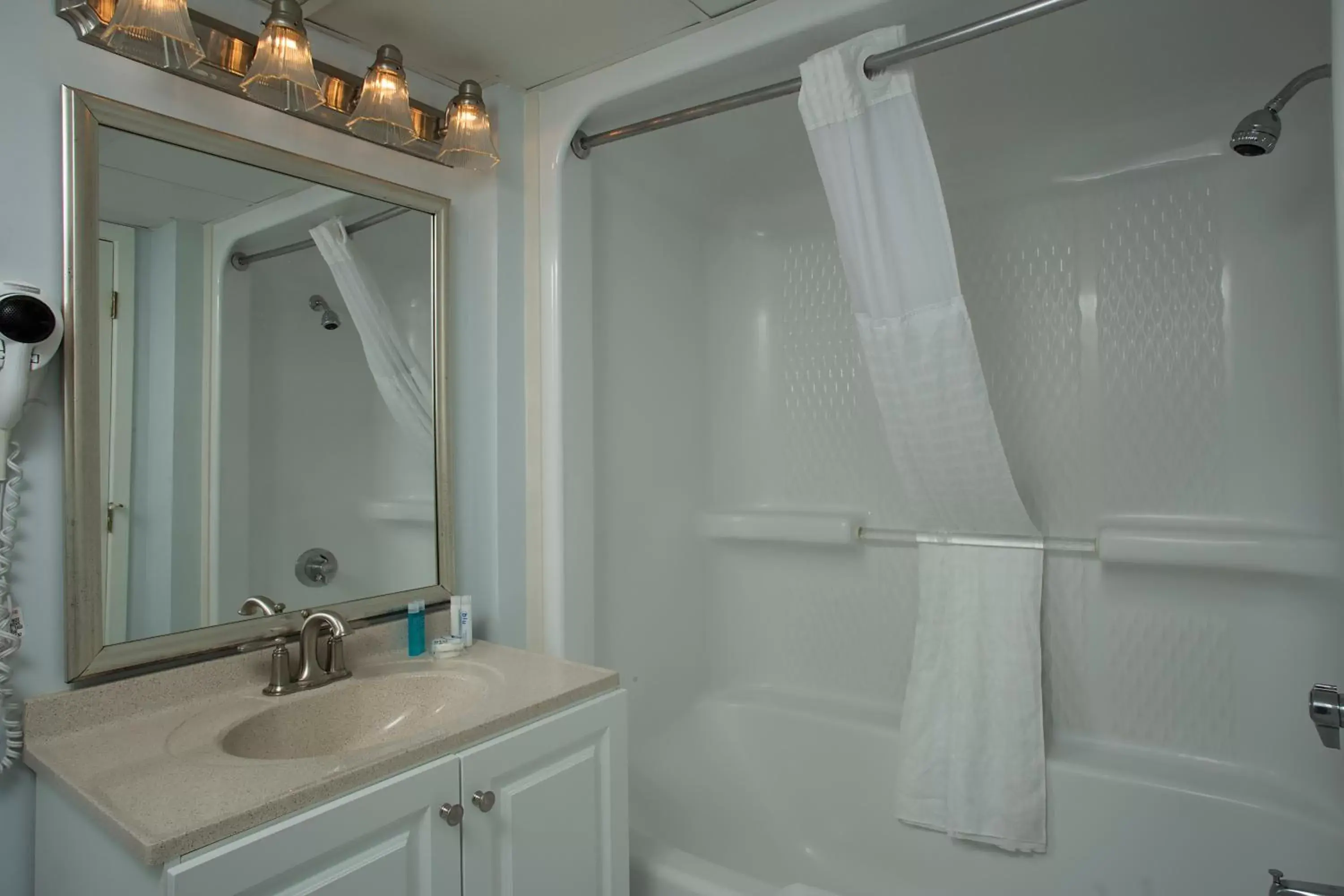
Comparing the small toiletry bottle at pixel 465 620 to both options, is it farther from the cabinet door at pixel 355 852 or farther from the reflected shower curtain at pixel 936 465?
the reflected shower curtain at pixel 936 465

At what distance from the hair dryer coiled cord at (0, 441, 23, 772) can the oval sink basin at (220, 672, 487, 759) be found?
288mm

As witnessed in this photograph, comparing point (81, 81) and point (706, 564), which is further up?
point (81, 81)

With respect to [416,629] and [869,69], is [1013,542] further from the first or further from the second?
[416,629]

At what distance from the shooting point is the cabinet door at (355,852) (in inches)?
38.4

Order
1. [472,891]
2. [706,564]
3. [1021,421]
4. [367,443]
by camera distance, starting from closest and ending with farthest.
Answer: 1. [472,891]
2. [367,443]
3. [1021,421]
4. [706,564]

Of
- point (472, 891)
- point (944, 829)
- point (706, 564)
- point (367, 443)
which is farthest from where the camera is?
point (706, 564)

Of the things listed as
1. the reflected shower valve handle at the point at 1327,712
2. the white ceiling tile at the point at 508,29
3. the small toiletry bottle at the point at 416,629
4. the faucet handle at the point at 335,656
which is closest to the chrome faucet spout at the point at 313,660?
the faucet handle at the point at 335,656

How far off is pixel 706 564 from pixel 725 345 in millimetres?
764

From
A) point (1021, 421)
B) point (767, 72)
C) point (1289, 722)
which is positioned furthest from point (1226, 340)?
point (767, 72)

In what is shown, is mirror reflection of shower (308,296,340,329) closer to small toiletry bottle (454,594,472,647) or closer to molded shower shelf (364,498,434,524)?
molded shower shelf (364,498,434,524)

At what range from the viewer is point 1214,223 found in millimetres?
2004

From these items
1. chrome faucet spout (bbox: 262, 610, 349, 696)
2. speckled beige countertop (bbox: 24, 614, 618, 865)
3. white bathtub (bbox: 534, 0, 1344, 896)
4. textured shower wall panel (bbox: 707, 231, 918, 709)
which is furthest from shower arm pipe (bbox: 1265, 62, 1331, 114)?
chrome faucet spout (bbox: 262, 610, 349, 696)

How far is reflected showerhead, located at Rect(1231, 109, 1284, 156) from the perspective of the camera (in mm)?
1469

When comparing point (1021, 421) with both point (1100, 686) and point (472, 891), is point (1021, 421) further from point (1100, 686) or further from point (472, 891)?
point (472, 891)
